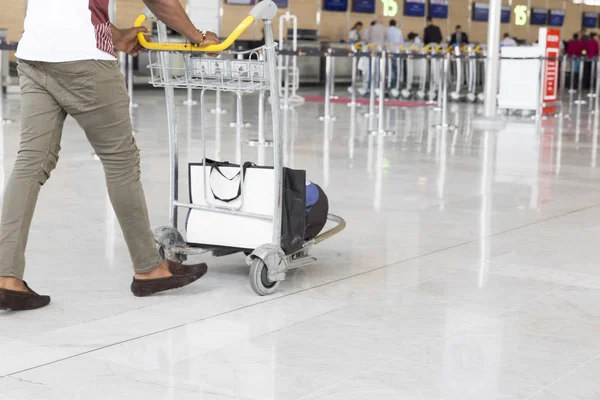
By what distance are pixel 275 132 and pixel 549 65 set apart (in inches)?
473

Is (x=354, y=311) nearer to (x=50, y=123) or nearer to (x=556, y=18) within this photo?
(x=50, y=123)

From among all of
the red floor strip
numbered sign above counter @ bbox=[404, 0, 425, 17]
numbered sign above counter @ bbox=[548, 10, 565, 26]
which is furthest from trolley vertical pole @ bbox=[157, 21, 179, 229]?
numbered sign above counter @ bbox=[548, 10, 565, 26]

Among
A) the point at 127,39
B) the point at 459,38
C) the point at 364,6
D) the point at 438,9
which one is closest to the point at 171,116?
the point at 127,39

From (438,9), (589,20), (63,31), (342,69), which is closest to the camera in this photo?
(63,31)

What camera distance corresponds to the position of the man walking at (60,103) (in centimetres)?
312

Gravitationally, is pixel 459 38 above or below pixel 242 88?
above

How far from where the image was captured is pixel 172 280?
11.3 ft

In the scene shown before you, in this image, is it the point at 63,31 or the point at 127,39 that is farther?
the point at 127,39

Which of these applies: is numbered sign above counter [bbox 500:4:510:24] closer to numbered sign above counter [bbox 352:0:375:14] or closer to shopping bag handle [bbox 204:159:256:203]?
numbered sign above counter [bbox 352:0:375:14]

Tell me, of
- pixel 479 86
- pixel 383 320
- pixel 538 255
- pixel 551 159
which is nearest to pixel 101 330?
pixel 383 320

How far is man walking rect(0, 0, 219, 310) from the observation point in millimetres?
3123

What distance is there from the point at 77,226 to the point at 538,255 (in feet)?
7.41

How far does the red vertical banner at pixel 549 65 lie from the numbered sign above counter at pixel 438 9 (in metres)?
12.4

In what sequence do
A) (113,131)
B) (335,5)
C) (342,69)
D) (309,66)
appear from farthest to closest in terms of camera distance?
(342,69)
(335,5)
(309,66)
(113,131)
